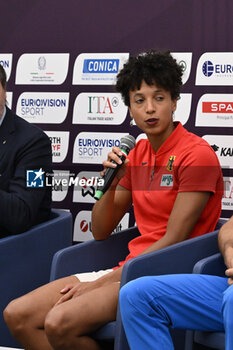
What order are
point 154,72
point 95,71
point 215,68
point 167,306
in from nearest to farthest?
point 167,306 → point 154,72 → point 215,68 → point 95,71

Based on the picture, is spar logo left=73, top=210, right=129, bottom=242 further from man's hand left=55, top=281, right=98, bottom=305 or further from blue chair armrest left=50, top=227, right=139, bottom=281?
man's hand left=55, top=281, right=98, bottom=305

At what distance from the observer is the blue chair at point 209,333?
2.23m

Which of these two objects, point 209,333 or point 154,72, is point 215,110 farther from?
point 209,333

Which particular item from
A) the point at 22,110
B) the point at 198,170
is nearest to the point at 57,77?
the point at 22,110

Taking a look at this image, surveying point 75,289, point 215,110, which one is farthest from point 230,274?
point 215,110

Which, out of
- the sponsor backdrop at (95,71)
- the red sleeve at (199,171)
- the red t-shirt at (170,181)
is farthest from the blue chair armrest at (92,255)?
the sponsor backdrop at (95,71)

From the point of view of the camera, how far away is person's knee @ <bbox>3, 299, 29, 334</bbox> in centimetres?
245

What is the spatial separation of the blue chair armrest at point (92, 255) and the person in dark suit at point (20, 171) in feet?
1.18

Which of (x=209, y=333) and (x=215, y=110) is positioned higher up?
(x=215, y=110)

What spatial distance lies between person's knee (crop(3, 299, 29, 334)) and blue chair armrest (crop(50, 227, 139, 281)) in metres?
0.24

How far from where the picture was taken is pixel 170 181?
263 centimetres

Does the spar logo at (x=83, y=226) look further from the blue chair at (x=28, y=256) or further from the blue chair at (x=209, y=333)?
the blue chair at (x=209, y=333)

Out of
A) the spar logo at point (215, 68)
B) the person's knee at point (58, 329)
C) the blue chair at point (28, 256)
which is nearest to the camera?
the person's knee at point (58, 329)

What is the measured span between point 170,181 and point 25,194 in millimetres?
748
